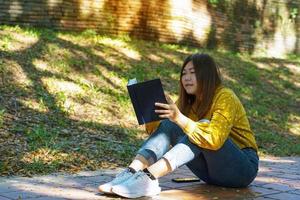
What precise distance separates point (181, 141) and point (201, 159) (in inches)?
12.2

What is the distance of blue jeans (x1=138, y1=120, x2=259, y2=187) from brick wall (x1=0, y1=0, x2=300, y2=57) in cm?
709

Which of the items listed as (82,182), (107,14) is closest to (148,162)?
(82,182)

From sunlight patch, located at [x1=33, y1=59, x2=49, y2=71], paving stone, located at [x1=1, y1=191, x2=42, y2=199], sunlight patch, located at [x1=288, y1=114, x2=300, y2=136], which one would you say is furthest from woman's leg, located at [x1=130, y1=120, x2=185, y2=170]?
sunlight patch, located at [x1=288, y1=114, x2=300, y2=136]

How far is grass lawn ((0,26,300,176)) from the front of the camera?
558 centimetres

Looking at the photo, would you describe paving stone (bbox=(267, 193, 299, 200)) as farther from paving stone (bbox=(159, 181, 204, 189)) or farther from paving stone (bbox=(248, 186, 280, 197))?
paving stone (bbox=(159, 181, 204, 189))

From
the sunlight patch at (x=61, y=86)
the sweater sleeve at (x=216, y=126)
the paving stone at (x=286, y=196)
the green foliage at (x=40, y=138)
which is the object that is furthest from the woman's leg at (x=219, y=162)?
the sunlight patch at (x=61, y=86)

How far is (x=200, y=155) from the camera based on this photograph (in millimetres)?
3881

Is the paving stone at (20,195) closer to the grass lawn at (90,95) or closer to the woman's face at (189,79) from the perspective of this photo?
the grass lawn at (90,95)

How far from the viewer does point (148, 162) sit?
148 inches

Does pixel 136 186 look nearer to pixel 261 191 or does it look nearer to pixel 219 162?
pixel 219 162

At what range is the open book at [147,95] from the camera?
11.7ft

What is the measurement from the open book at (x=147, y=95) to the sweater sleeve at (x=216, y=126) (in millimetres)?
239

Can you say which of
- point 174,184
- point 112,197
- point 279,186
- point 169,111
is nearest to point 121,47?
point 174,184

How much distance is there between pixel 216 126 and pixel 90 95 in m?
4.57
